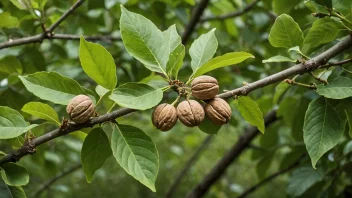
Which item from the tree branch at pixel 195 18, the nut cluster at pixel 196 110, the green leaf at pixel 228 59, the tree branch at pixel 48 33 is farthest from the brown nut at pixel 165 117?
the tree branch at pixel 195 18

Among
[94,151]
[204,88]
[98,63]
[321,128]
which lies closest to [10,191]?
[94,151]

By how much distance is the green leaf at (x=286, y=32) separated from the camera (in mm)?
932

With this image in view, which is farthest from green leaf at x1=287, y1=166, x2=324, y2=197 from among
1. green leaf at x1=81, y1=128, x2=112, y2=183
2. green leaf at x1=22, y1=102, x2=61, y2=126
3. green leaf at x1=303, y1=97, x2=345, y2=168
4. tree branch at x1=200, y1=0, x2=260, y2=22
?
green leaf at x1=22, y1=102, x2=61, y2=126

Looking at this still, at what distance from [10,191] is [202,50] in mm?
433

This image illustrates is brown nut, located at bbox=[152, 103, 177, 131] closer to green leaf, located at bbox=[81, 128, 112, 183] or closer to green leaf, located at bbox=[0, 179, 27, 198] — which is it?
green leaf, located at bbox=[81, 128, 112, 183]

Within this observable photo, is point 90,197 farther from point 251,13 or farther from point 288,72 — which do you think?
point 288,72

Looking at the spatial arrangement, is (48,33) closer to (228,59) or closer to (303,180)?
(228,59)

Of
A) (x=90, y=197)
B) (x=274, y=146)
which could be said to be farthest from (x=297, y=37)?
(x=90, y=197)

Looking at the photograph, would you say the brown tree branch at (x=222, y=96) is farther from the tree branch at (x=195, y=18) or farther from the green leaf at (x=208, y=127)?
the tree branch at (x=195, y=18)

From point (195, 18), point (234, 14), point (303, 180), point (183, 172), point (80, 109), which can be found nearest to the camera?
point (80, 109)

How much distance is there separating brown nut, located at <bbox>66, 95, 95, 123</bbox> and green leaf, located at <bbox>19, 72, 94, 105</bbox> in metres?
0.04

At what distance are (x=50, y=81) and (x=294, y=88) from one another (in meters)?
0.73

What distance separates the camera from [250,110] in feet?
2.92

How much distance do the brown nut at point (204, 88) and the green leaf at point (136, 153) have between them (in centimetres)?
11
